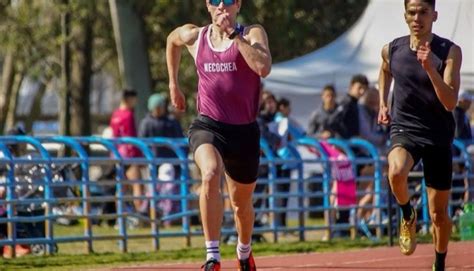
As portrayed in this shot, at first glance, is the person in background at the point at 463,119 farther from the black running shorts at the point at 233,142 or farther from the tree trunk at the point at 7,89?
the tree trunk at the point at 7,89

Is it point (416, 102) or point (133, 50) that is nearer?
point (416, 102)

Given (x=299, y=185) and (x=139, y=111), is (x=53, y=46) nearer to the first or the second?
(x=139, y=111)

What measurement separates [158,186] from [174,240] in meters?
1.41

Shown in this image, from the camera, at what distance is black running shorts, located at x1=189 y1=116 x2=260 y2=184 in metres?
11.8

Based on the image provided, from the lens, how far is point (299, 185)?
20.3 metres

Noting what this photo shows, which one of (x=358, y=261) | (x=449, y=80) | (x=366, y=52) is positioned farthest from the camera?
(x=366, y=52)

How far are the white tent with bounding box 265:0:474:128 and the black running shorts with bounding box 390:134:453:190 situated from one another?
12334 millimetres

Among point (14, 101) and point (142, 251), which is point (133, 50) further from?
point (14, 101)

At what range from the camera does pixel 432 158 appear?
40.5ft

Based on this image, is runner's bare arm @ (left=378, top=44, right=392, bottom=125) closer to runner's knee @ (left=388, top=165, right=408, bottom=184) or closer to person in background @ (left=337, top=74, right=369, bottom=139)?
runner's knee @ (left=388, top=165, right=408, bottom=184)

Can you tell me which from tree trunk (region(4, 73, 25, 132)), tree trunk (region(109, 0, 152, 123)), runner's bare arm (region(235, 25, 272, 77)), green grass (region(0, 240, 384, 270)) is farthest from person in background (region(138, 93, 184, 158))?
tree trunk (region(4, 73, 25, 132))

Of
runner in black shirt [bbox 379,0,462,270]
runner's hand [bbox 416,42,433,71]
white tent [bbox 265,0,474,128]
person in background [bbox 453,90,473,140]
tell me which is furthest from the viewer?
white tent [bbox 265,0,474,128]

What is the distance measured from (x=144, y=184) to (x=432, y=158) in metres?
6.85

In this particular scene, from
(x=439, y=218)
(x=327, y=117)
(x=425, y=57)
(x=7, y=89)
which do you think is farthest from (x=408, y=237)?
(x=7, y=89)
